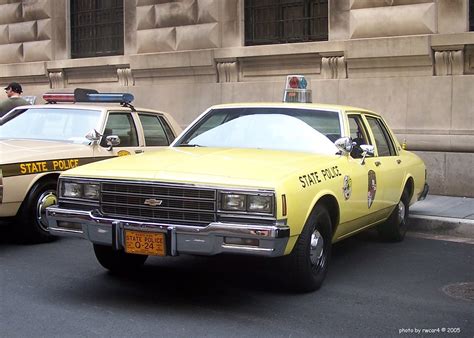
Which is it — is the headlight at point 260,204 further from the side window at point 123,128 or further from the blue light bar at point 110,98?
the blue light bar at point 110,98

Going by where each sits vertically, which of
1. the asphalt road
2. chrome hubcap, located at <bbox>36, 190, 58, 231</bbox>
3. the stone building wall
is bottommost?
the asphalt road

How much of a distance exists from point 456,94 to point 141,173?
719 centimetres

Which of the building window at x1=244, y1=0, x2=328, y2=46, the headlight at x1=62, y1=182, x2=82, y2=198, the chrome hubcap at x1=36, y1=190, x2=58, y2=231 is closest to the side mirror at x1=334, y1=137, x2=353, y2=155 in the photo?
the headlight at x1=62, y1=182, x2=82, y2=198

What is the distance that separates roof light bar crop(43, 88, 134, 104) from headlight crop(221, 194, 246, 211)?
4143mm

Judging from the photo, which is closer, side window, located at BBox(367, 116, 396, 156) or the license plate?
the license plate

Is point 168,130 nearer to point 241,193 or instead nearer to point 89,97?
point 89,97

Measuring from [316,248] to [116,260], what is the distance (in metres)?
1.89

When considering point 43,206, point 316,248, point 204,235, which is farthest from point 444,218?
point 43,206

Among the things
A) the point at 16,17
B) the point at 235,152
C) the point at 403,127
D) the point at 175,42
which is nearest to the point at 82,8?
the point at 16,17

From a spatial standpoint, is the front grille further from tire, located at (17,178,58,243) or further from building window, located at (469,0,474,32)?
building window, located at (469,0,474,32)

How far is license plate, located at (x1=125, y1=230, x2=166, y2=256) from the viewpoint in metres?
4.76

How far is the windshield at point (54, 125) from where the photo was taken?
26.4ft

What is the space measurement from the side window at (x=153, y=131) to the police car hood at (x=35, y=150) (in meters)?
1.19

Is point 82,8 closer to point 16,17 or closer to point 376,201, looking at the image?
point 16,17
